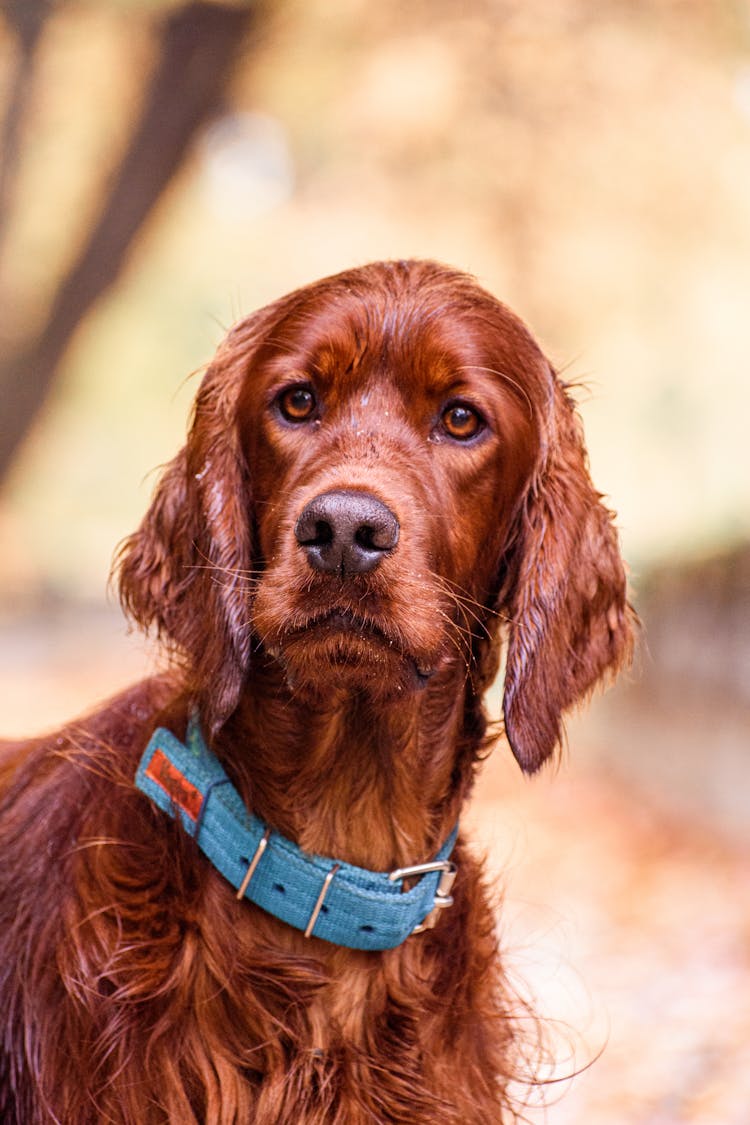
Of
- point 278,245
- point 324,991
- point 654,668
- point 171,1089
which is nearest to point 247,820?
point 324,991

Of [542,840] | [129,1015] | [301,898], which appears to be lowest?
[542,840]

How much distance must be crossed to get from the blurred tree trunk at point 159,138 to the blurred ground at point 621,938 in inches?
93.0

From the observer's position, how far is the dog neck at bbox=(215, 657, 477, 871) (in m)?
2.36

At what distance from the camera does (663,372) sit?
10.2 m

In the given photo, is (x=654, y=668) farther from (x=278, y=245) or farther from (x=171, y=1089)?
(x=171, y=1089)

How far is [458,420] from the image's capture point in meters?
2.46

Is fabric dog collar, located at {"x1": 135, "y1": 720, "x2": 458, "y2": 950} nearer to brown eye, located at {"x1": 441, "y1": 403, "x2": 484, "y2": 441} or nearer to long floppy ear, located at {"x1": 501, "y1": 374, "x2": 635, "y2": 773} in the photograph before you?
long floppy ear, located at {"x1": 501, "y1": 374, "x2": 635, "y2": 773}

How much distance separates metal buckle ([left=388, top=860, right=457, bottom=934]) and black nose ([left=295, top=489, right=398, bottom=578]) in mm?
575

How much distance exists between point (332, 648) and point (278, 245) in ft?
30.2

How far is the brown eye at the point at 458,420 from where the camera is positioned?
2.46m

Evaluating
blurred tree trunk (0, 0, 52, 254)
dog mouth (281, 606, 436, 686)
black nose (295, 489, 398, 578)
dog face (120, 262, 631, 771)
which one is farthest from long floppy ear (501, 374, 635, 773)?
blurred tree trunk (0, 0, 52, 254)

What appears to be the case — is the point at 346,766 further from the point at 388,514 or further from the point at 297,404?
the point at 297,404

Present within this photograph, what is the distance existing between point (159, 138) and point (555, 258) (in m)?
4.72

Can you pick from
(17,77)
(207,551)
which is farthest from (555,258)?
(207,551)
